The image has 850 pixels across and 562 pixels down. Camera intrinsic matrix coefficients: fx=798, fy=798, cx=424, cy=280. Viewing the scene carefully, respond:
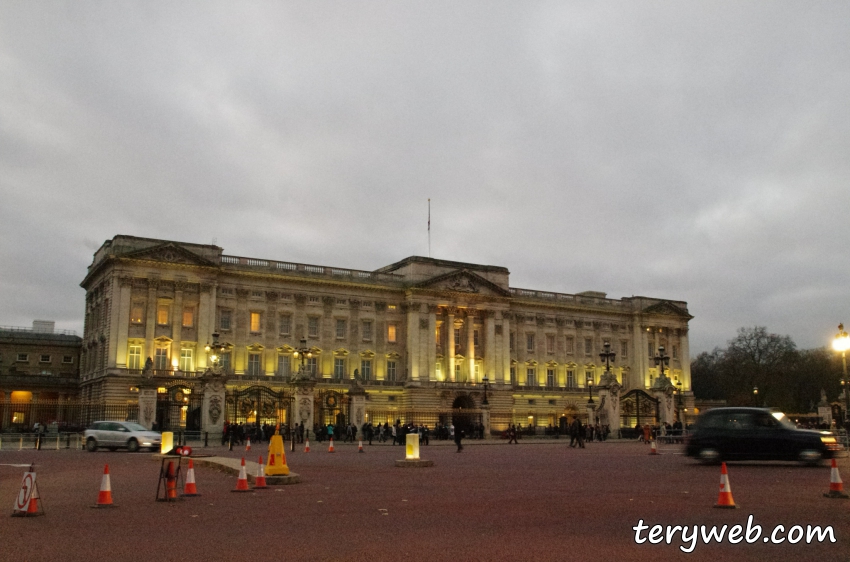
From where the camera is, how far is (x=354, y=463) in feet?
86.7

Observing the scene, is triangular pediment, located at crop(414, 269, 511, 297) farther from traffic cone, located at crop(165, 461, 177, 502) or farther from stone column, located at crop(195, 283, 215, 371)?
traffic cone, located at crop(165, 461, 177, 502)

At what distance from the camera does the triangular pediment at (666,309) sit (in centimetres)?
9400

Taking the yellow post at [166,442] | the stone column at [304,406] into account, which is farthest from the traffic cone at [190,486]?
the stone column at [304,406]

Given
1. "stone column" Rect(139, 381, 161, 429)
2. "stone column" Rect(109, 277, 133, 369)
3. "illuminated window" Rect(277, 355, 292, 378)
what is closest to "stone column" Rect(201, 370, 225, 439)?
"stone column" Rect(139, 381, 161, 429)

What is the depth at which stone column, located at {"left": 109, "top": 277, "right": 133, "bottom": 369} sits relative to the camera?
62.9m

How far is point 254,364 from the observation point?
232ft

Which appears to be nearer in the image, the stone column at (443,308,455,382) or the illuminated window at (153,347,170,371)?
the illuminated window at (153,347,170,371)

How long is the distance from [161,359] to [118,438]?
103ft

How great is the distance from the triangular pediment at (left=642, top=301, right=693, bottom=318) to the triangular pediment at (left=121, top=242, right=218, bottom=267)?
52031 millimetres

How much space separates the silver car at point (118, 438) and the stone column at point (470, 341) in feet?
155

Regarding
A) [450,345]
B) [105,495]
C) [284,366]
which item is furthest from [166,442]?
[450,345]

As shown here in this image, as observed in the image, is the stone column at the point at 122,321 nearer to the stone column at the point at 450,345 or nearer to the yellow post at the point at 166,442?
the stone column at the point at 450,345

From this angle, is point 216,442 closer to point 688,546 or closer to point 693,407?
point 688,546

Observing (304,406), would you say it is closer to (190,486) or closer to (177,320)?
(177,320)
